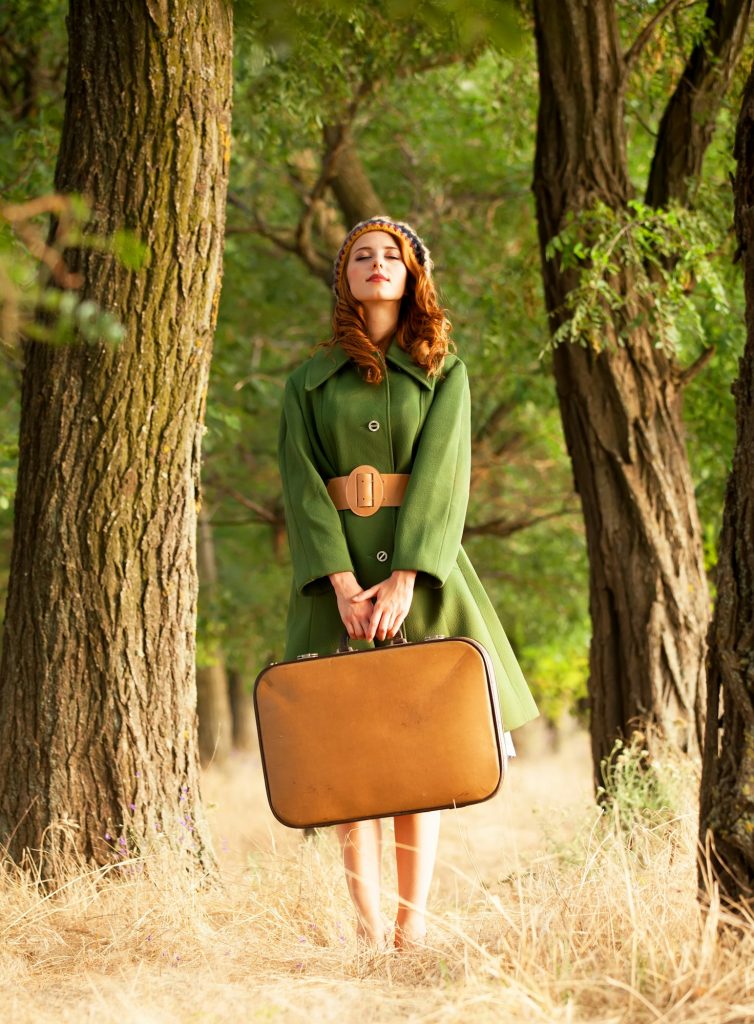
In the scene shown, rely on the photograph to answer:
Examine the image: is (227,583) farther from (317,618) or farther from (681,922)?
(681,922)

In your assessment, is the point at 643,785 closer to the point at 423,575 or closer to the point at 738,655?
the point at 423,575

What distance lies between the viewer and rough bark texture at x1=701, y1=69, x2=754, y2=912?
252 centimetres

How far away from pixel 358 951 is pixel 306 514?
116 centimetres

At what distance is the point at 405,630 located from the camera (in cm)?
329

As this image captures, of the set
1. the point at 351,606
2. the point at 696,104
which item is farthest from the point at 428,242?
the point at 351,606

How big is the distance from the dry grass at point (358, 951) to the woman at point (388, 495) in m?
0.27

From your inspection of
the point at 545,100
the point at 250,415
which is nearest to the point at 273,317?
the point at 250,415

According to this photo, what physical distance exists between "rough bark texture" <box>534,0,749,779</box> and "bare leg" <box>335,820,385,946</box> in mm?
1792

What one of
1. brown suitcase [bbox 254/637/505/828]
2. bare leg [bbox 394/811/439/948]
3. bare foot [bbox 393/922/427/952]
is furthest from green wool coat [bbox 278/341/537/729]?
bare foot [bbox 393/922/427/952]

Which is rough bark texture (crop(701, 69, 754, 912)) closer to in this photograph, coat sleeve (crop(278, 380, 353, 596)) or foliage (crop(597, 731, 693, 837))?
coat sleeve (crop(278, 380, 353, 596))

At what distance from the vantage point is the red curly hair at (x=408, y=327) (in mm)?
3375

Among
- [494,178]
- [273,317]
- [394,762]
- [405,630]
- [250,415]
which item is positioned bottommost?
[394,762]

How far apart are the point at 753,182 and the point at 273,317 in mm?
7935

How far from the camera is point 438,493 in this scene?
10.6ft
